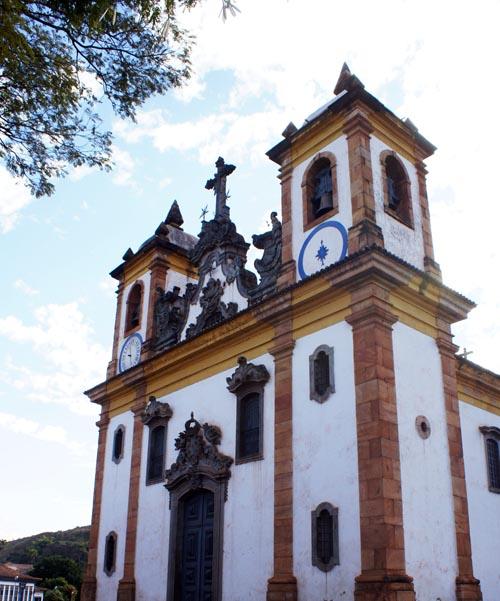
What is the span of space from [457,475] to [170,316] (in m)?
8.58

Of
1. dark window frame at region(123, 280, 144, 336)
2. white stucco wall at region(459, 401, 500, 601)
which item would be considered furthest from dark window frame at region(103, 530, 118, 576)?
white stucco wall at region(459, 401, 500, 601)

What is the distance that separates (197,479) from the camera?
582 inches

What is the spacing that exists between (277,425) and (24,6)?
828cm

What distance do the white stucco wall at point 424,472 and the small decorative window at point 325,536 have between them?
1141mm

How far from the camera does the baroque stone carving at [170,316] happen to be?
1769cm

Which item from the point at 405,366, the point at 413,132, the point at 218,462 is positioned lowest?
the point at 218,462

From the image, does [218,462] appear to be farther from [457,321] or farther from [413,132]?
[413,132]

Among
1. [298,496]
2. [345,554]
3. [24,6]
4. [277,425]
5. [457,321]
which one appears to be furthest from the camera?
[457,321]

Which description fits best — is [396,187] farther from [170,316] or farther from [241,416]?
[170,316]

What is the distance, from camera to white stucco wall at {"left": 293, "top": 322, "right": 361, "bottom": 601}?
11078mm

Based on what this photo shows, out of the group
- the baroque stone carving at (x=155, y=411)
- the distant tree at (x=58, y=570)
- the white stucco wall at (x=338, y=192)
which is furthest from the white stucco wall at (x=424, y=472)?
the distant tree at (x=58, y=570)

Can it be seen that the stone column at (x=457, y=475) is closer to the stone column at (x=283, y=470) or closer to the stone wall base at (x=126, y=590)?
the stone column at (x=283, y=470)

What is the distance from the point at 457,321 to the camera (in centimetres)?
1401

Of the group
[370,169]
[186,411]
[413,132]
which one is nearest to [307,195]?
[370,169]
